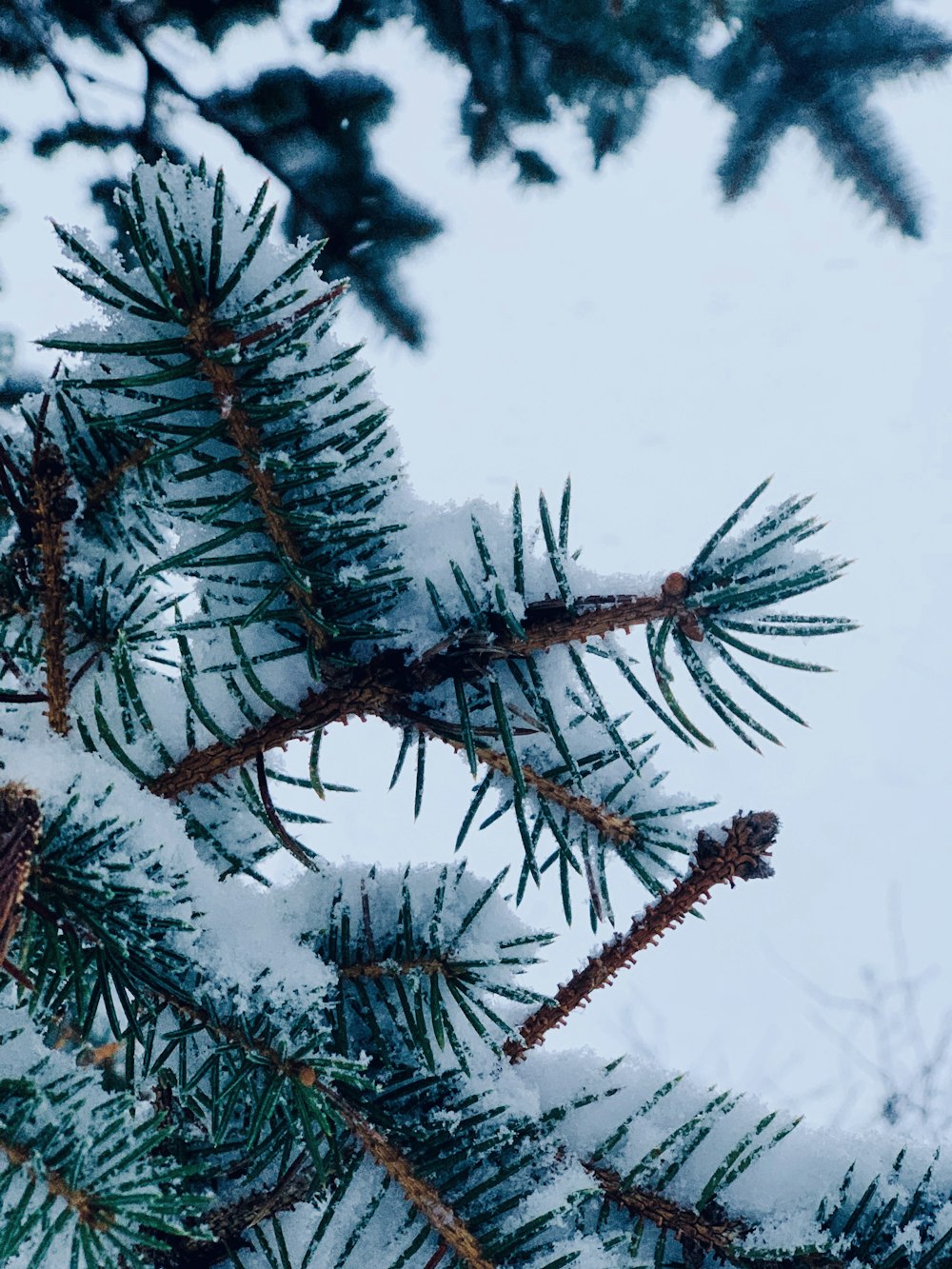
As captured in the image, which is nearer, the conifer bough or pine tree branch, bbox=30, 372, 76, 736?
the conifer bough

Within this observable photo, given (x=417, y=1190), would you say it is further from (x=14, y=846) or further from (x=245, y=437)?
(x=245, y=437)

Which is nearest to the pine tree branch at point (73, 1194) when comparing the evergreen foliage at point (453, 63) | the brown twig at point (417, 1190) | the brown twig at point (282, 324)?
the brown twig at point (417, 1190)

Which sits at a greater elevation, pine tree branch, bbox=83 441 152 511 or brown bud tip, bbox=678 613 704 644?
pine tree branch, bbox=83 441 152 511

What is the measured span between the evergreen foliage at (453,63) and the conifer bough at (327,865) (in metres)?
1.36

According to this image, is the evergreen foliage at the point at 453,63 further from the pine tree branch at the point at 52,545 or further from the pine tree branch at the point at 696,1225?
the pine tree branch at the point at 696,1225

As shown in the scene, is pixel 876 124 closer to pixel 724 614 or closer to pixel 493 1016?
pixel 724 614

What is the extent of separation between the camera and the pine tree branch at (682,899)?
0.56 m

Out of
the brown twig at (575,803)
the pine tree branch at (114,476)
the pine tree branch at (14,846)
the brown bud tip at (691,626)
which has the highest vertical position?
the pine tree branch at (114,476)

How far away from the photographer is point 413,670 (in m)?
0.54

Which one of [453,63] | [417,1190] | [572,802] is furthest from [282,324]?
[453,63]

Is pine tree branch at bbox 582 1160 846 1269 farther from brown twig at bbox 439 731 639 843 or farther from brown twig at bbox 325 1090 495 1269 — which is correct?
brown twig at bbox 439 731 639 843

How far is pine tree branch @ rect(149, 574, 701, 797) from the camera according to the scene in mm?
508

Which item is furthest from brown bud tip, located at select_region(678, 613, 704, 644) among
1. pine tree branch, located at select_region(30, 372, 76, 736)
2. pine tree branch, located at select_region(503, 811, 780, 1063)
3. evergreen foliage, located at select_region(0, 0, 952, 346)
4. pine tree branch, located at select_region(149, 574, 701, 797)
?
evergreen foliage, located at select_region(0, 0, 952, 346)

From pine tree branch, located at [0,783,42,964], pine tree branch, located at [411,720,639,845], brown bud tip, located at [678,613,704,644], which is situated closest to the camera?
pine tree branch, located at [0,783,42,964]
